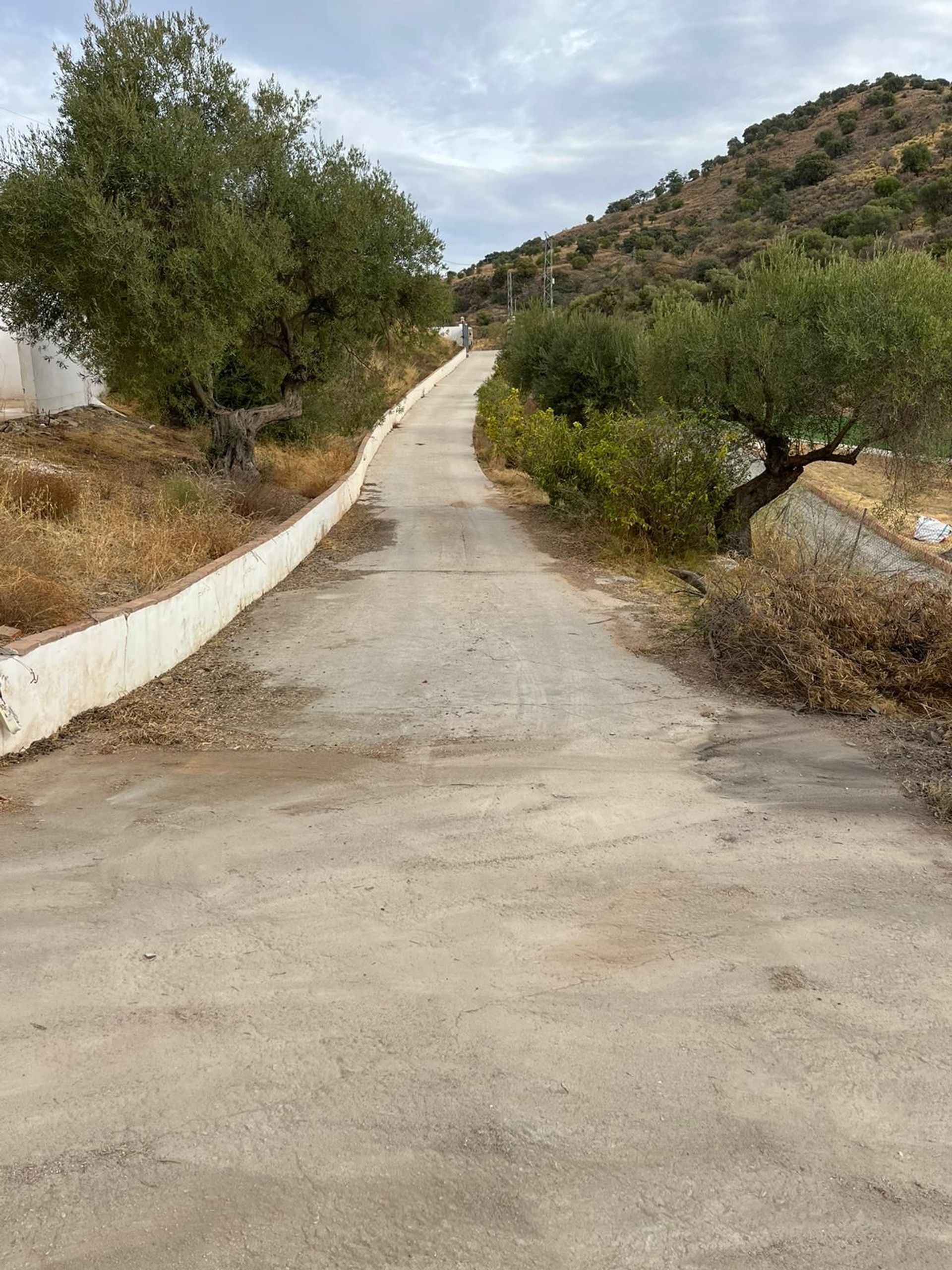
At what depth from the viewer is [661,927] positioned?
4.00 meters

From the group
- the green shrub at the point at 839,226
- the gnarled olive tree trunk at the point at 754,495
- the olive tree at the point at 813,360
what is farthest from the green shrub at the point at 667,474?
the green shrub at the point at 839,226

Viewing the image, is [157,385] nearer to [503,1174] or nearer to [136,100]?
[136,100]

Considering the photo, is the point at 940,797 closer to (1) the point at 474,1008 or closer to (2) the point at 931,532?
(1) the point at 474,1008

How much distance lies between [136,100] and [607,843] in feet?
45.5

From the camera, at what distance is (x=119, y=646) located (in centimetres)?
700

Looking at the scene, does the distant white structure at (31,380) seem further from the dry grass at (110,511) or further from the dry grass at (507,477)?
the dry grass at (507,477)

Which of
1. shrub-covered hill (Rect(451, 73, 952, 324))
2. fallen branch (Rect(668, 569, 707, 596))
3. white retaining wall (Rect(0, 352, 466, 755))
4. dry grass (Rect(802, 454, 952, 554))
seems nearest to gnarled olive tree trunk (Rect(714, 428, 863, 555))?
dry grass (Rect(802, 454, 952, 554))

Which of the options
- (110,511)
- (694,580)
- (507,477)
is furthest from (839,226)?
(110,511)

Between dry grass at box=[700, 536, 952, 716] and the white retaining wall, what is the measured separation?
4584 millimetres

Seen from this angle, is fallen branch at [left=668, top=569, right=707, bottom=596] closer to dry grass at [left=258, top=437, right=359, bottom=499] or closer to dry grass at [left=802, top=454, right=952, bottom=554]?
dry grass at [left=802, top=454, right=952, bottom=554]

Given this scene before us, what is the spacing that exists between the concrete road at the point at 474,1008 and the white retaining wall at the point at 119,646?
41 cm

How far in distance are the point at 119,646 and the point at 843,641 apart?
544cm

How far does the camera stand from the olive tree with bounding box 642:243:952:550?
12711 millimetres

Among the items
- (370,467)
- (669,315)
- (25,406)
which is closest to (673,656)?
(669,315)
